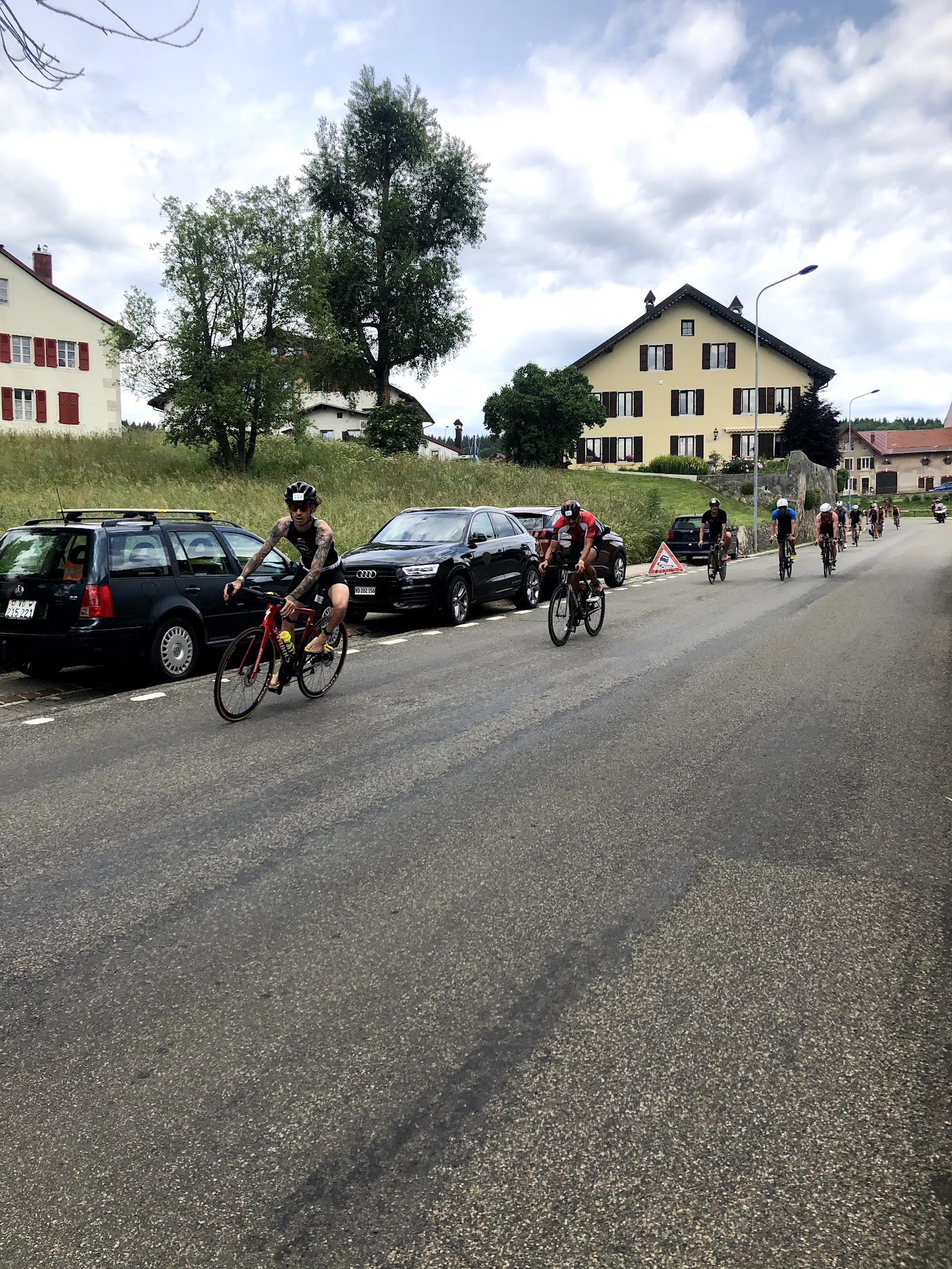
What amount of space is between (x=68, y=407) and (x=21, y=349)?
311cm

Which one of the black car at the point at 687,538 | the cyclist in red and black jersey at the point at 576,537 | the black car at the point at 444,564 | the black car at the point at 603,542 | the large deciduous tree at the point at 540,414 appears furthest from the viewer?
the large deciduous tree at the point at 540,414

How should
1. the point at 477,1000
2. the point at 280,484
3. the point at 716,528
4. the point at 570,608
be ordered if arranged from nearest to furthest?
the point at 477,1000 < the point at 570,608 < the point at 716,528 < the point at 280,484

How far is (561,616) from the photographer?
12.5 m

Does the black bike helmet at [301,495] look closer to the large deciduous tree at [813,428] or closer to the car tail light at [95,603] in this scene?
the car tail light at [95,603]

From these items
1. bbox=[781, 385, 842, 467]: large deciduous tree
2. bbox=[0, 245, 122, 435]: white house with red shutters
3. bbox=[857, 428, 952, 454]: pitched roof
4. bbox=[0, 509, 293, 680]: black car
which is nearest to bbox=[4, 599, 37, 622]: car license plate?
bbox=[0, 509, 293, 680]: black car

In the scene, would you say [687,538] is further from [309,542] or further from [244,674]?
[244,674]

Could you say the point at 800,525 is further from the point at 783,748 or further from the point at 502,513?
the point at 783,748

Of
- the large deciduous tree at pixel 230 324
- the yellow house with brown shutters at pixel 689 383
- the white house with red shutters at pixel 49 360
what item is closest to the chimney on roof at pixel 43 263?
the white house with red shutters at pixel 49 360

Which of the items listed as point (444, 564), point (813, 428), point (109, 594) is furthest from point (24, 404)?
point (813, 428)

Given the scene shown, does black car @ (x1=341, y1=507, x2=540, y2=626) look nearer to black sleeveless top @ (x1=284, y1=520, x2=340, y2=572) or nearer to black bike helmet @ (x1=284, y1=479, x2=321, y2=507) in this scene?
black sleeveless top @ (x1=284, y1=520, x2=340, y2=572)

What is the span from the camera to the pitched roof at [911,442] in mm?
120125

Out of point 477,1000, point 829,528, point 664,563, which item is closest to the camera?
point 477,1000

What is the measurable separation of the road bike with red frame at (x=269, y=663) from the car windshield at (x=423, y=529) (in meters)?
6.39

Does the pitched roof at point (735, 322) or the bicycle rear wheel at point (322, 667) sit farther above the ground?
the pitched roof at point (735, 322)
